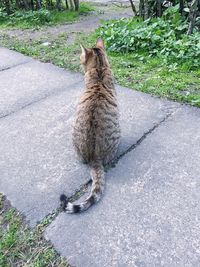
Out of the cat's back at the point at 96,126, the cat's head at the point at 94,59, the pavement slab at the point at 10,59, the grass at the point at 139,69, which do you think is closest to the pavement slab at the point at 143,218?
the cat's back at the point at 96,126

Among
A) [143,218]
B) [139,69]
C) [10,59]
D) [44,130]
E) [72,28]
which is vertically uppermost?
[72,28]

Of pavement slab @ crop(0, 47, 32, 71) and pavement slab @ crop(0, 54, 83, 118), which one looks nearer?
pavement slab @ crop(0, 54, 83, 118)

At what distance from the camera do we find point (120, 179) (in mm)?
2510

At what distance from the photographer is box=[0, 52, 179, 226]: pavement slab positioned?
2.45m

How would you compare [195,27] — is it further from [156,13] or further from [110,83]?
[110,83]

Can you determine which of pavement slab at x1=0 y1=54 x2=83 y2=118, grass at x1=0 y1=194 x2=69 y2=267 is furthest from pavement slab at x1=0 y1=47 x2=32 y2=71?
grass at x1=0 y1=194 x2=69 y2=267

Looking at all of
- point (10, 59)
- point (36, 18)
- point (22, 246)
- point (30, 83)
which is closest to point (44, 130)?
point (30, 83)

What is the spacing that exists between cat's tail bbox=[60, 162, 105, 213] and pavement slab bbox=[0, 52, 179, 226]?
98 millimetres

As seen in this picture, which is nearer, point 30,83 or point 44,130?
point 44,130

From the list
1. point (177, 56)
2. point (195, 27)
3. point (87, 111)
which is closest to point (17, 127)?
point (87, 111)

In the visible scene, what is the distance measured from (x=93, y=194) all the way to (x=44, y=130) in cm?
115

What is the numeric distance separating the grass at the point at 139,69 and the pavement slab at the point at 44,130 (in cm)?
19

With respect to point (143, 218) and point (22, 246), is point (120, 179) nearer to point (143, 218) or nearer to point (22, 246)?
point (143, 218)

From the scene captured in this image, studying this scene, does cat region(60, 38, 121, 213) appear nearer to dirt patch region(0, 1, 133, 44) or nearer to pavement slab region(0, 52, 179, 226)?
pavement slab region(0, 52, 179, 226)
